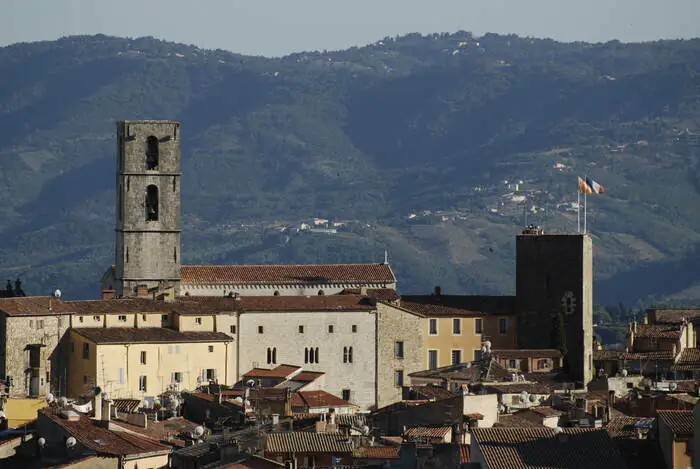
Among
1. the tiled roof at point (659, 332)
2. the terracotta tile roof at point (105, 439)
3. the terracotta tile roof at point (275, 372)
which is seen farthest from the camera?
the tiled roof at point (659, 332)

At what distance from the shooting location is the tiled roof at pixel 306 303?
83.3 m

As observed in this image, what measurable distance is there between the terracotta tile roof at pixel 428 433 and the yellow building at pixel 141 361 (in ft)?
92.0

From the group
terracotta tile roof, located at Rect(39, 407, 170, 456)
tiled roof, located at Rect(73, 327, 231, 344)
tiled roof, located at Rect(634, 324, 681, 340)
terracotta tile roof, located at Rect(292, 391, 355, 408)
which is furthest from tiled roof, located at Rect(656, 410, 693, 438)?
tiled roof, located at Rect(634, 324, 681, 340)

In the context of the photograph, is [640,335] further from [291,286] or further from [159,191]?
[159,191]

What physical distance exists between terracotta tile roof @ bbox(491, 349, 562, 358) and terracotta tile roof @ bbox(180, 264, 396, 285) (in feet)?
26.2

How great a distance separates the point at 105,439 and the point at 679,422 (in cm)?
1177

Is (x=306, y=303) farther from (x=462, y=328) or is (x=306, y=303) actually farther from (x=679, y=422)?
(x=679, y=422)

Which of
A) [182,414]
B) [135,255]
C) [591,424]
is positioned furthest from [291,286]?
[591,424]

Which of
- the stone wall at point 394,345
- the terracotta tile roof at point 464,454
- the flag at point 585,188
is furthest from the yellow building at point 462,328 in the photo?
the terracotta tile roof at point 464,454

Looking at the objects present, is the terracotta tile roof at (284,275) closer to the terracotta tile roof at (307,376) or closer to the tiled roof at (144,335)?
the tiled roof at (144,335)

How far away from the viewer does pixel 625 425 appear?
47.2m

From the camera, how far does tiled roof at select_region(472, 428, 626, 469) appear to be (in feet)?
116

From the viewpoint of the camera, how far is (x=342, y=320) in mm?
83688

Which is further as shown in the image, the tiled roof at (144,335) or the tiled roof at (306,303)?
the tiled roof at (306,303)
